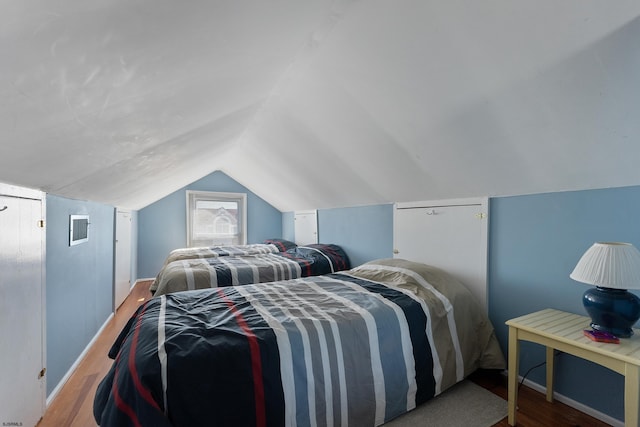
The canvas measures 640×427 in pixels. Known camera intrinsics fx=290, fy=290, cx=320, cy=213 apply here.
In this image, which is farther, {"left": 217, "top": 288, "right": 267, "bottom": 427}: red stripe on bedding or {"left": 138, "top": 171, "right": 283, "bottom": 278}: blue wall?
{"left": 138, "top": 171, "right": 283, "bottom": 278}: blue wall

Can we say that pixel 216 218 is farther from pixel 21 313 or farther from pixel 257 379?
pixel 257 379

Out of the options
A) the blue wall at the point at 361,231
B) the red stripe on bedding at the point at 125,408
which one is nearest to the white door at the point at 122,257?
the blue wall at the point at 361,231

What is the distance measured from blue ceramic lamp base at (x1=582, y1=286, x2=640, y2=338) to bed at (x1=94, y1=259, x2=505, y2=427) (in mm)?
746

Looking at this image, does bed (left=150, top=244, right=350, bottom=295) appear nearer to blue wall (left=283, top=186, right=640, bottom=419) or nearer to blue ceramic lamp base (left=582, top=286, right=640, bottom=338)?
blue wall (left=283, top=186, right=640, bottom=419)

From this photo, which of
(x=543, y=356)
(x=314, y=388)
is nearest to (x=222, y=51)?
(x=314, y=388)

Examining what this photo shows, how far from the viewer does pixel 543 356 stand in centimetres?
196

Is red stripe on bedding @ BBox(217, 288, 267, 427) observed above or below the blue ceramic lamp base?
below

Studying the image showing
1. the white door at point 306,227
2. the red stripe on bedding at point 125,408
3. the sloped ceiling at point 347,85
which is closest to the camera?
the sloped ceiling at point 347,85

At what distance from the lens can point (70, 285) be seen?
223 centimetres

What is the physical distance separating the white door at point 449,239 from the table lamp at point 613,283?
0.80 meters

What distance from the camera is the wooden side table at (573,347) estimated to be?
124 centimetres

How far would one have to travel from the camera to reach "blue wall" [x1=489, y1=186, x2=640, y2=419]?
1.65 meters

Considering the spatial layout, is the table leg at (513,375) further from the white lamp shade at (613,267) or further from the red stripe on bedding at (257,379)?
the red stripe on bedding at (257,379)

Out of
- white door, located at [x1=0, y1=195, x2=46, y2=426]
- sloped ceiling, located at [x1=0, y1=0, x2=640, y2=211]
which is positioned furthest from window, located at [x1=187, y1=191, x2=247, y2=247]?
white door, located at [x1=0, y1=195, x2=46, y2=426]
